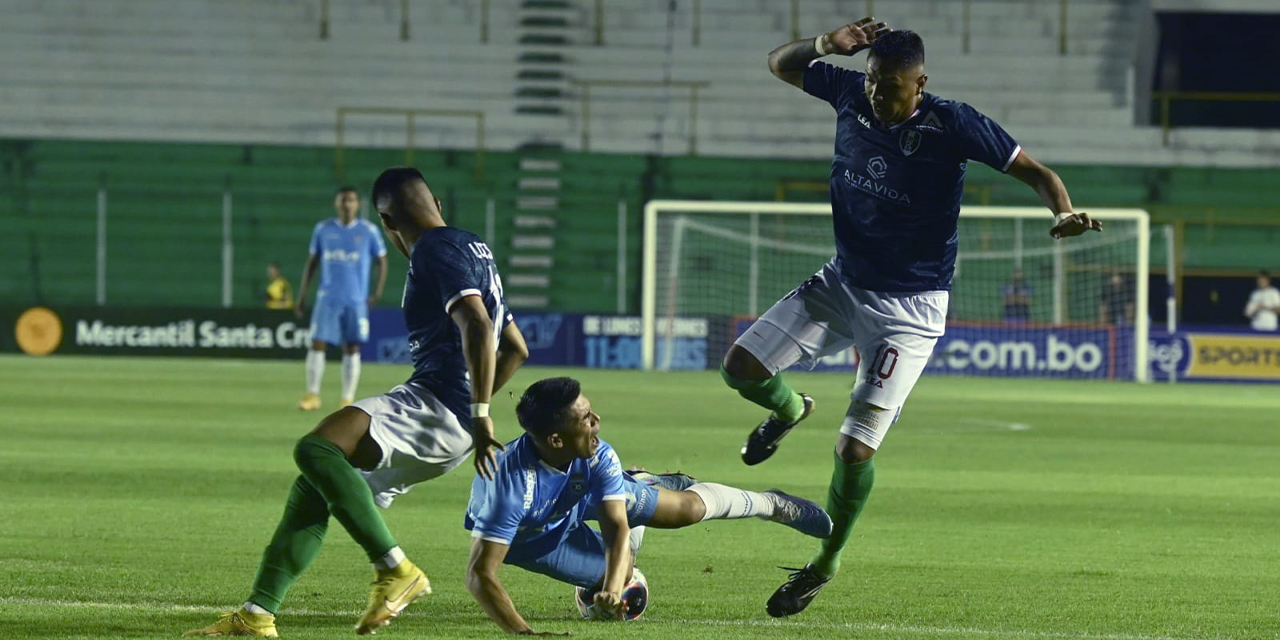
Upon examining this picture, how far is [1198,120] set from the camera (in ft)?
112

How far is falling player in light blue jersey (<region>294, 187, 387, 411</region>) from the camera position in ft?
56.6

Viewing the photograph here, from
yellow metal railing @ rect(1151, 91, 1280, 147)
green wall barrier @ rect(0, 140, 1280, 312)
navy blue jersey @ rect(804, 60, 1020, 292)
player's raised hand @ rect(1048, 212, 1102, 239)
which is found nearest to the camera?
player's raised hand @ rect(1048, 212, 1102, 239)

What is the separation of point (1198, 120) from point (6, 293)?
2221 cm

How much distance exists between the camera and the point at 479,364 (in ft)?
18.6

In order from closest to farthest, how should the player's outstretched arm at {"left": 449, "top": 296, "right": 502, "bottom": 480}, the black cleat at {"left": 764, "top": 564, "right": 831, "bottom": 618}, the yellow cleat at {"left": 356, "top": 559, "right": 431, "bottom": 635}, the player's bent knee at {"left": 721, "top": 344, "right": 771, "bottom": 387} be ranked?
1. the player's outstretched arm at {"left": 449, "top": 296, "right": 502, "bottom": 480}
2. the yellow cleat at {"left": 356, "top": 559, "right": 431, "bottom": 635}
3. the black cleat at {"left": 764, "top": 564, "right": 831, "bottom": 618}
4. the player's bent knee at {"left": 721, "top": 344, "right": 771, "bottom": 387}

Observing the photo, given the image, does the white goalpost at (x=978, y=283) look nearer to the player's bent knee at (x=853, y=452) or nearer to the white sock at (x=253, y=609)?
the player's bent knee at (x=853, y=452)

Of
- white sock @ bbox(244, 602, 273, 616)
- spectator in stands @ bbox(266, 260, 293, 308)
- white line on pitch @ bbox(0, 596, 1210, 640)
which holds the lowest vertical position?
spectator in stands @ bbox(266, 260, 293, 308)

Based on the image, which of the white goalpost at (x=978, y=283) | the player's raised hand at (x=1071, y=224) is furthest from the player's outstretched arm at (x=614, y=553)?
the white goalpost at (x=978, y=283)

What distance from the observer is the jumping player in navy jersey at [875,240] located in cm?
689

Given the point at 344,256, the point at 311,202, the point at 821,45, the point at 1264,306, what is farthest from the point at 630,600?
the point at 311,202

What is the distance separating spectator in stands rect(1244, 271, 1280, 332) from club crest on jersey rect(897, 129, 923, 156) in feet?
74.4

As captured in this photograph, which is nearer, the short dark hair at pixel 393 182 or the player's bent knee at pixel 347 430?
the player's bent knee at pixel 347 430

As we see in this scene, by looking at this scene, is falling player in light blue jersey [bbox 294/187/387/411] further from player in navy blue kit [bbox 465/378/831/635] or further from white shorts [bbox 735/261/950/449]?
player in navy blue kit [bbox 465/378/831/635]

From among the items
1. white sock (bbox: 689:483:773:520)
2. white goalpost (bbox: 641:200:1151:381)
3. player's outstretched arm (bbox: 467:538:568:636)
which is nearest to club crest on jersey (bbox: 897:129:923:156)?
white sock (bbox: 689:483:773:520)
